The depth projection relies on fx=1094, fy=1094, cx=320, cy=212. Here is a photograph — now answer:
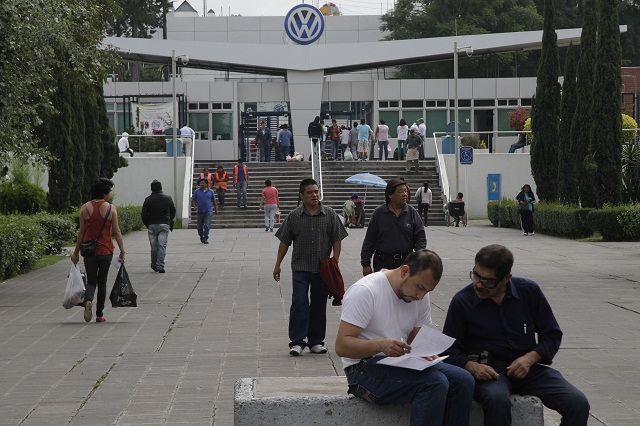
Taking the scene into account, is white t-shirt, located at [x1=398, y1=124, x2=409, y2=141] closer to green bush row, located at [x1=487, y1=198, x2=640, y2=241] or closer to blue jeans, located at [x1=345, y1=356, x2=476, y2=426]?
green bush row, located at [x1=487, y1=198, x2=640, y2=241]

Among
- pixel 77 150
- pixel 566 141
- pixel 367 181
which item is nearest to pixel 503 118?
pixel 367 181

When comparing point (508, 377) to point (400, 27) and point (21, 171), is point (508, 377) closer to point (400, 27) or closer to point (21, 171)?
point (21, 171)

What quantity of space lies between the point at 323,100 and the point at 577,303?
4059 centimetres

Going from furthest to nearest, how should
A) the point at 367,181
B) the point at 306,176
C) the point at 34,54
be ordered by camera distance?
the point at 306,176, the point at 367,181, the point at 34,54

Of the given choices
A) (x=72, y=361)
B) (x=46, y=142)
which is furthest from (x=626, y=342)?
(x=46, y=142)

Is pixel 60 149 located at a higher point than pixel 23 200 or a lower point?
higher

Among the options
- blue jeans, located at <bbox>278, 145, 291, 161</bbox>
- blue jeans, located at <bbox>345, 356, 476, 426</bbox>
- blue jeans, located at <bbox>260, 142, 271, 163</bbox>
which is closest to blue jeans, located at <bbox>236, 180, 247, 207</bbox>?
blue jeans, located at <bbox>278, 145, 291, 161</bbox>

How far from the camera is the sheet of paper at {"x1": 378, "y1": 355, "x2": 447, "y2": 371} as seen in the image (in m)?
5.38

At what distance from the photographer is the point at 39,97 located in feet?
56.5

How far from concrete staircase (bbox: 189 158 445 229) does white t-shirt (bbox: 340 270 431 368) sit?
31593 mm

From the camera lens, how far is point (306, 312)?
10.2 meters

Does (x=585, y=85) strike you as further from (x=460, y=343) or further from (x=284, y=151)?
(x=460, y=343)

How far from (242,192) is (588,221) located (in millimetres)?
14995

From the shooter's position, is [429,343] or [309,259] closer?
[429,343]
